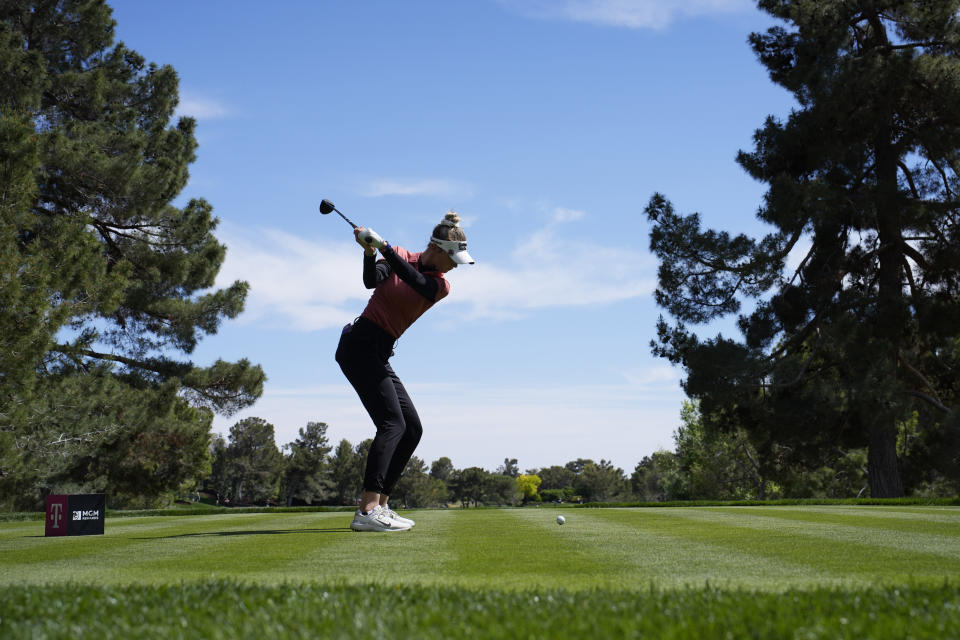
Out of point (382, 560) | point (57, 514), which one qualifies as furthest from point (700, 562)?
point (57, 514)

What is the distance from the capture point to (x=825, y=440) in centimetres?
2483

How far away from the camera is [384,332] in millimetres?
6551

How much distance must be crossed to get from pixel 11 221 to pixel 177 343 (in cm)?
1210

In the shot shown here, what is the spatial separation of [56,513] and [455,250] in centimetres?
496

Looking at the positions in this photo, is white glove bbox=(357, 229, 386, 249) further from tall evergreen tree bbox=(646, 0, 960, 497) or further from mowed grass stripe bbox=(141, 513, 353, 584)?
tall evergreen tree bbox=(646, 0, 960, 497)

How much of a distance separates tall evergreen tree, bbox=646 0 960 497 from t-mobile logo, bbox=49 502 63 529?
18241mm

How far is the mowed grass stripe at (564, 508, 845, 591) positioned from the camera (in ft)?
11.2

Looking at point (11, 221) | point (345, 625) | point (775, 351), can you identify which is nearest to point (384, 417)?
point (345, 625)

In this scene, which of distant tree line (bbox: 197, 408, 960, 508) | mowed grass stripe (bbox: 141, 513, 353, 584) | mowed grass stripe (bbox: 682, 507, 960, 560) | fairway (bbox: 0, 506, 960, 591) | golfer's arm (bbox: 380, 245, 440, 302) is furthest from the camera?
distant tree line (bbox: 197, 408, 960, 508)

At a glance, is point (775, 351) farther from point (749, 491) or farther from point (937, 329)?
point (749, 491)

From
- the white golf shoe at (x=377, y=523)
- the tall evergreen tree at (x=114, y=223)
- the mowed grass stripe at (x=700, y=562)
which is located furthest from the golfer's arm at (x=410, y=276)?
the tall evergreen tree at (x=114, y=223)

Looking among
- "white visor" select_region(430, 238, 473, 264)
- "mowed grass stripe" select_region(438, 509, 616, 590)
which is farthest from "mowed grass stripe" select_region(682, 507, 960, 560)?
"white visor" select_region(430, 238, 473, 264)

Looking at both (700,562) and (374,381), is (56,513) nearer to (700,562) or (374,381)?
(374,381)

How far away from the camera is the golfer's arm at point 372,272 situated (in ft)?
21.2
